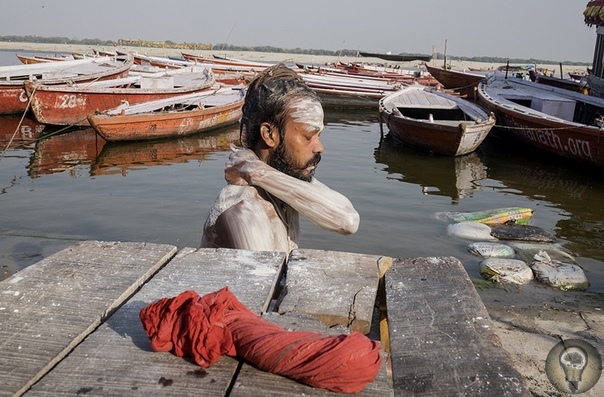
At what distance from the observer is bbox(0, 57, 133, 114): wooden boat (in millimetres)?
19828

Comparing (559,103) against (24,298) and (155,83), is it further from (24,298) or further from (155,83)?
(24,298)

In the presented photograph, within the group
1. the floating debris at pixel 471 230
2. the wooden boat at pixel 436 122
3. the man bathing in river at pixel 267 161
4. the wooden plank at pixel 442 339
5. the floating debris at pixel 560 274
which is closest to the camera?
the wooden plank at pixel 442 339

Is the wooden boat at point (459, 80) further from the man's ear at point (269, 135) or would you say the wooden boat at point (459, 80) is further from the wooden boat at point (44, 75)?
the man's ear at point (269, 135)

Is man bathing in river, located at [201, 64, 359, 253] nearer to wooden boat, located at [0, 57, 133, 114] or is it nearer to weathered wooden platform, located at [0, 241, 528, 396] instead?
weathered wooden platform, located at [0, 241, 528, 396]

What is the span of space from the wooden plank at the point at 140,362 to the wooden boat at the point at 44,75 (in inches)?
728

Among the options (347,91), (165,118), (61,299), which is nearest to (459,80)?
(347,91)

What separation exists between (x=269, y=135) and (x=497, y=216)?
8.82 m

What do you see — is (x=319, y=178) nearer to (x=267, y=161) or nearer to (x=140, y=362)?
(x=267, y=161)

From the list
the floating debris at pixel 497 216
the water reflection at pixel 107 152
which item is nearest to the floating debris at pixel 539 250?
the floating debris at pixel 497 216

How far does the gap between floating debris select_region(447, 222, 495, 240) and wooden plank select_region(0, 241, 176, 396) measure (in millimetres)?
8072

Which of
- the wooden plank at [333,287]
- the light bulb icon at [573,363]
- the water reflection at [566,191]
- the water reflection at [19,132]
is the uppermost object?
the wooden plank at [333,287]

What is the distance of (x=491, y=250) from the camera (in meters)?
8.77

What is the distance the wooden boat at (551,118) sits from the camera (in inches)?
549

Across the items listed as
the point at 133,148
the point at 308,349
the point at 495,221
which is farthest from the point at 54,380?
the point at 133,148
